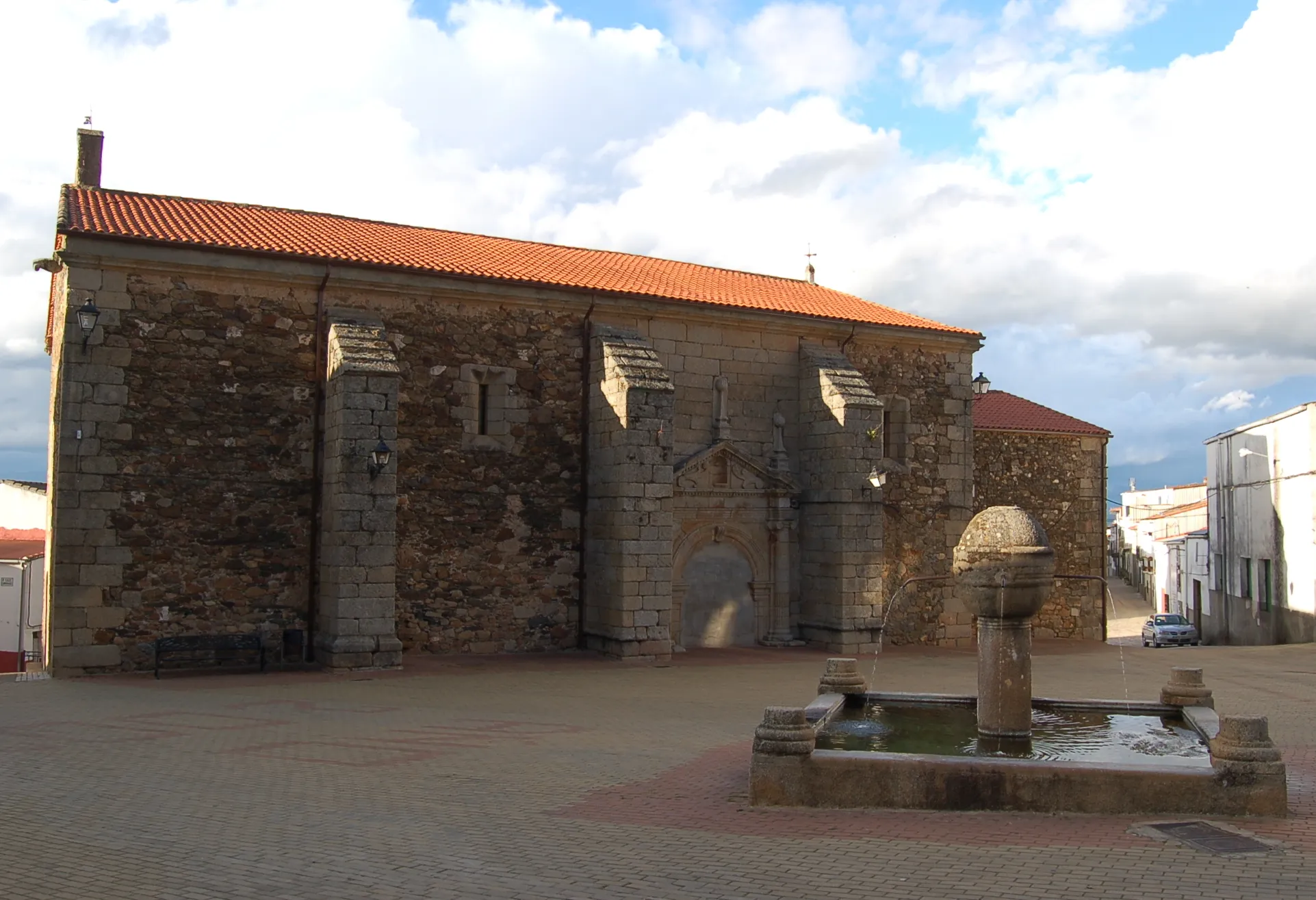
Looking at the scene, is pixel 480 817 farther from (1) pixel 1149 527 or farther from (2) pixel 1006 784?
(1) pixel 1149 527

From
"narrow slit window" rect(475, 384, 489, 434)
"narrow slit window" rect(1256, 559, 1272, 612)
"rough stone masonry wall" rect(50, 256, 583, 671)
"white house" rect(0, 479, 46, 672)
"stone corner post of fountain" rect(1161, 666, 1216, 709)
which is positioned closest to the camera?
"stone corner post of fountain" rect(1161, 666, 1216, 709)

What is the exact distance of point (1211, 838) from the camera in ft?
23.5

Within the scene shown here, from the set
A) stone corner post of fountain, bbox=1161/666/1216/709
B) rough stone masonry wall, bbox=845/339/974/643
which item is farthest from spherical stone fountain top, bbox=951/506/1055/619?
rough stone masonry wall, bbox=845/339/974/643

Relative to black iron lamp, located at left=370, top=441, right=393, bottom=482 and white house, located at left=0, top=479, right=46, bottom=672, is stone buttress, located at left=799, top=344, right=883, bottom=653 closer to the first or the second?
black iron lamp, located at left=370, top=441, right=393, bottom=482

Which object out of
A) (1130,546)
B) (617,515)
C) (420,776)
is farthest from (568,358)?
(1130,546)

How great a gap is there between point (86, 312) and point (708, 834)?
1174 centimetres

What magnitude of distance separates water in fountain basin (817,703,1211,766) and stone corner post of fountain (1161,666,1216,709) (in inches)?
11.6

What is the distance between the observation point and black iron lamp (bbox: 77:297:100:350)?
14.9 m

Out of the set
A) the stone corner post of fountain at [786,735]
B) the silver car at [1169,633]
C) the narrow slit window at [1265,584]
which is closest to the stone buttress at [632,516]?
the stone corner post of fountain at [786,735]

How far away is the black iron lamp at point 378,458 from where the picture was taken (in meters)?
15.6

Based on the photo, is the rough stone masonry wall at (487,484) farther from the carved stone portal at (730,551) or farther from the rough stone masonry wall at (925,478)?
the rough stone masonry wall at (925,478)

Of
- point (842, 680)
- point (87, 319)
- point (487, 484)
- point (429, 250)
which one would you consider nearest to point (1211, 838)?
point (842, 680)

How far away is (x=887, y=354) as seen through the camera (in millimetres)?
21953

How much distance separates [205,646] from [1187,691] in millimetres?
12158
